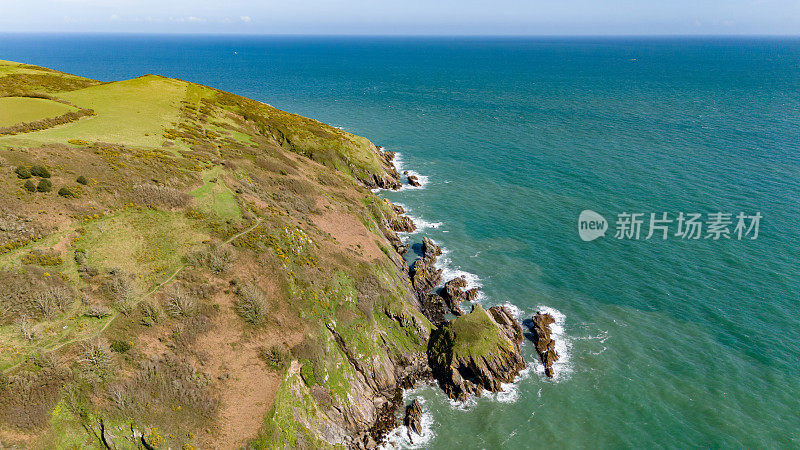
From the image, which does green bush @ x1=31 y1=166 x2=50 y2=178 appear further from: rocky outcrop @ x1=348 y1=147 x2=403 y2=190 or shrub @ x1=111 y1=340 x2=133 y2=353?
rocky outcrop @ x1=348 y1=147 x2=403 y2=190

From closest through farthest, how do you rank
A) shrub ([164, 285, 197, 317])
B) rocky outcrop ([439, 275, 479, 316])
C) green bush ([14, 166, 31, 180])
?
shrub ([164, 285, 197, 317]) → green bush ([14, 166, 31, 180]) → rocky outcrop ([439, 275, 479, 316])

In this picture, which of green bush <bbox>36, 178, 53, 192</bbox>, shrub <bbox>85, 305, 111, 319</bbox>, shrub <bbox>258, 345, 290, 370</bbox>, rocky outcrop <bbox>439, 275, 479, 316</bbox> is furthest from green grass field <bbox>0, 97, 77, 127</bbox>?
rocky outcrop <bbox>439, 275, 479, 316</bbox>

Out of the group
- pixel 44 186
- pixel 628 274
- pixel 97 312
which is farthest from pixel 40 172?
pixel 628 274

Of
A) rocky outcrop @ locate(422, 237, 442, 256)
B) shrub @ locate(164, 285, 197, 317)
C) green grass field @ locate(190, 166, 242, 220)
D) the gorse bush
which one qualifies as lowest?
rocky outcrop @ locate(422, 237, 442, 256)

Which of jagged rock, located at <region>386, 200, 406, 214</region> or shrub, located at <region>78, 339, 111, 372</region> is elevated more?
shrub, located at <region>78, 339, 111, 372</region>

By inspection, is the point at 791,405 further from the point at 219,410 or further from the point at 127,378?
the point at 127,378

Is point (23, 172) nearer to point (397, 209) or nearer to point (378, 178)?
point (397, 209)

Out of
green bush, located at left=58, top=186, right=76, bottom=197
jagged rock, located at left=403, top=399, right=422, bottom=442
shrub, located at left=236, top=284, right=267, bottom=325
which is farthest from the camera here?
green bush, located at left=58, top=186, right=76, bottom=197
